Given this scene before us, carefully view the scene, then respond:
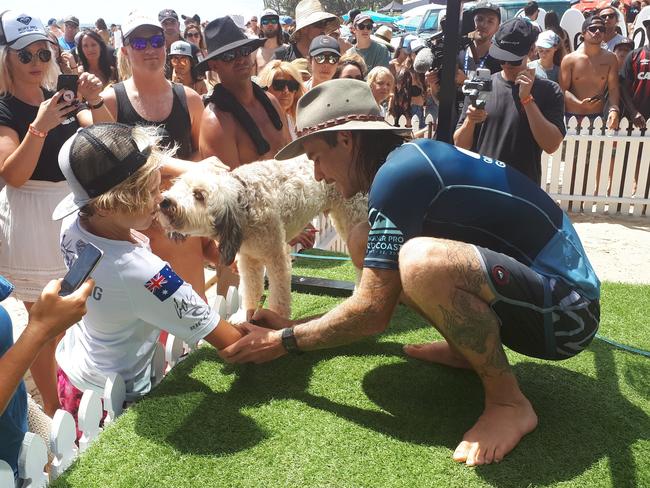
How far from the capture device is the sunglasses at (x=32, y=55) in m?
3.66

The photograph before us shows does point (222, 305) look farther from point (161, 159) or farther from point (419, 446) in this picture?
point (419, 446)

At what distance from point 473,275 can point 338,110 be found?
3.40 ft

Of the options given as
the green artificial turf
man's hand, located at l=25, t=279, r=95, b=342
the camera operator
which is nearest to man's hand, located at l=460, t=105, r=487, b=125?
the camera operator

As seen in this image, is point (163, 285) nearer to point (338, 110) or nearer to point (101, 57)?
point (338, 110)

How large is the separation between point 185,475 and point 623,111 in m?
9.17

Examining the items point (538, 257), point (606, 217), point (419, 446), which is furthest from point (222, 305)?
point (606, 217)

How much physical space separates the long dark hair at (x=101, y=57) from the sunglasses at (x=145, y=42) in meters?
3.56

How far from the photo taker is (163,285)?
2.40 m

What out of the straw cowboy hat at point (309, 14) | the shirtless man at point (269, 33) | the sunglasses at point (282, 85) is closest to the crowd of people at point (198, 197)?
the sunglasses at point (282, 85)

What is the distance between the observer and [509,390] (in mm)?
2707

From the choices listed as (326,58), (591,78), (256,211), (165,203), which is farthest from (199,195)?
(591,78)

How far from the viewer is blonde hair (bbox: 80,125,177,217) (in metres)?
2.40

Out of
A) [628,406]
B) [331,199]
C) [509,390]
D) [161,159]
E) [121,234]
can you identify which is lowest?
[628,406]

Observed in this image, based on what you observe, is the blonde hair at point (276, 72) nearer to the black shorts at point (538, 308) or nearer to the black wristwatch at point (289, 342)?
the black wristwatch at point (289, 342)
